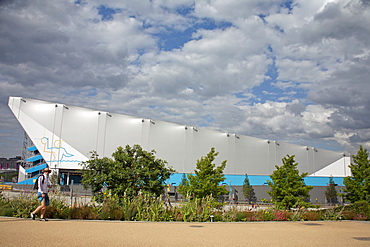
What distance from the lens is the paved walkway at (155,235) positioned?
717 centimetres

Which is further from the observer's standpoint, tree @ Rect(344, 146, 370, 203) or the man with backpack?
tree @ Rect(344, 146, 370, 203)

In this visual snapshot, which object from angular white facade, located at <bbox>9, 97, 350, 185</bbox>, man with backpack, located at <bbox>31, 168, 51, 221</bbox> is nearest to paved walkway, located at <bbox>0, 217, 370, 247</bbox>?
man with backpack, located at <bbox>31, 168, 51, 221</bbox>

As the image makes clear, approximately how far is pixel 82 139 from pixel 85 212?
36937 millimetres

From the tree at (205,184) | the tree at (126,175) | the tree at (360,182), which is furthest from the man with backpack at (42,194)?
the tree at (360,182)

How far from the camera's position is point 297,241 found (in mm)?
8320

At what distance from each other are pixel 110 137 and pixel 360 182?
33.7 m

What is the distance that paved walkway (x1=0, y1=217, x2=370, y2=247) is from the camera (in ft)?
23.5

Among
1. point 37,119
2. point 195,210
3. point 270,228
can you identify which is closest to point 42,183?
point 195,210

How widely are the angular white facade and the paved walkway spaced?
36929 mm

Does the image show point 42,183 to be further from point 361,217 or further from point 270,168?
point 270,168

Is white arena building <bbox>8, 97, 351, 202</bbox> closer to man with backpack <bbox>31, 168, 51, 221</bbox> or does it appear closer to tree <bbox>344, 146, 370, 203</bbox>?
tree <bbox>344, 146, 370, 203</bbox>

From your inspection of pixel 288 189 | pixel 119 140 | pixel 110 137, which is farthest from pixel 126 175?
pixel 110 137

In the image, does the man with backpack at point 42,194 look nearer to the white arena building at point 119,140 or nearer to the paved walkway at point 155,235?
the paved walkway at point 155,235

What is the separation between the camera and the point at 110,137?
4650 centimetres
